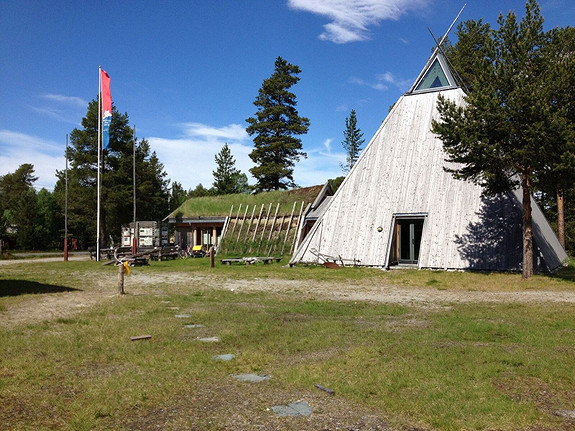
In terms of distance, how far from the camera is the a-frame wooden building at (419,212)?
864 inches

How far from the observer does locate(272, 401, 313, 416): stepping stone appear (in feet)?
16.8

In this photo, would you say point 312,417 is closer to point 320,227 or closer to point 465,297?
point 465,297

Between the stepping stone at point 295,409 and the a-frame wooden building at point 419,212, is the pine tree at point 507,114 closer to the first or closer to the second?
the a-frame wooden building at point 419,212

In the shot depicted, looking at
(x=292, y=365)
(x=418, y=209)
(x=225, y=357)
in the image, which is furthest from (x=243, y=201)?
(x=292, y=365)

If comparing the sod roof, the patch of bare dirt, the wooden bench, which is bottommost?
the patch of bare dirt

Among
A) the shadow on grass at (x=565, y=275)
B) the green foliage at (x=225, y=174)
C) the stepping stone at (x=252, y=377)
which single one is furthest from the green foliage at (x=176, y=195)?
the stepping stone at (x=252, y=377)

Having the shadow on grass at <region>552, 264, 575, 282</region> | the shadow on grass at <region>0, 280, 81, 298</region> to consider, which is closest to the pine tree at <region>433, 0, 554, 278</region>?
the shadow on grass at <region>552, 264, 575, 282</region>

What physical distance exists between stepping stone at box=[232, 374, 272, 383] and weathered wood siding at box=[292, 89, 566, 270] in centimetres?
1750

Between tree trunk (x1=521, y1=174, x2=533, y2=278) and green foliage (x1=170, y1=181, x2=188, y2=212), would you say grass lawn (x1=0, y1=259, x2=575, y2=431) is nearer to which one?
tree trunk (x1=521, y1=174, x2=533, y2=278)

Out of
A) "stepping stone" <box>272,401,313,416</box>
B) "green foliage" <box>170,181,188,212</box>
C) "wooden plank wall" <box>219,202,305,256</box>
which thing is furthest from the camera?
"green foliage" <box>170,181,188,212</box>

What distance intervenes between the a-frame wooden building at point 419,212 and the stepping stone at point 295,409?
17875mm

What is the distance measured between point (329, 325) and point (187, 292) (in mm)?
7132

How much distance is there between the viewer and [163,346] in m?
8.10

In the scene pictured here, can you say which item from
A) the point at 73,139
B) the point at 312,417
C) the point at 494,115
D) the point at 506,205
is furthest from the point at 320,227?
the point at 73,139
